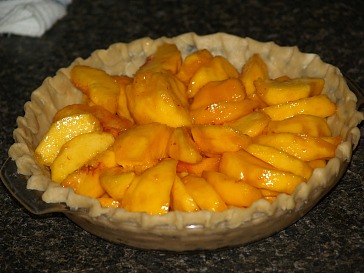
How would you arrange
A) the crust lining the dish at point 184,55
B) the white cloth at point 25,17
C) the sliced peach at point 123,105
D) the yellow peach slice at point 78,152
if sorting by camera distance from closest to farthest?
the crust lining the dish at point 184,55 < the yellow peach slice at point 78,152 < the sliced peach at point 123,105 < the white cloth at point 25,17

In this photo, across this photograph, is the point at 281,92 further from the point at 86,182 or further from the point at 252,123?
the point at 86,182

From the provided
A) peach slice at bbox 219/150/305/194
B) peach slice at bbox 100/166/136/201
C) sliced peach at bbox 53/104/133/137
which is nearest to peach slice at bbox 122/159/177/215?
peach slice at bbox 100/166/136/201

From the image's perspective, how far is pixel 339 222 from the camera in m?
1.65

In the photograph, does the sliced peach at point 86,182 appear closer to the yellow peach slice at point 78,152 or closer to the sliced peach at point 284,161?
the yellow peach slice at point 78,152

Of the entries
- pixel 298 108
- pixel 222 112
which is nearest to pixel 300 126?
pixel 298 108

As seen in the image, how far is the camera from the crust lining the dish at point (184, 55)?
54.4 inches

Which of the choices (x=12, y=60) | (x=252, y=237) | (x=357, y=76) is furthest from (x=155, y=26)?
(x=252, y=237)

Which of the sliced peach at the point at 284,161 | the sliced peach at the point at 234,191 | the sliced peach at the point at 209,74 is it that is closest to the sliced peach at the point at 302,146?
the sliced peach at the point at 284,161

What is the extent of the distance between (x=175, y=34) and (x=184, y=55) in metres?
0.46

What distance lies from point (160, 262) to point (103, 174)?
22 centimetres

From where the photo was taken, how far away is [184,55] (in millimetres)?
2014

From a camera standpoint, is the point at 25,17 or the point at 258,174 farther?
the point at 25,17

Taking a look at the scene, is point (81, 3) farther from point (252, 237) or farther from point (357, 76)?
point (252, 237)

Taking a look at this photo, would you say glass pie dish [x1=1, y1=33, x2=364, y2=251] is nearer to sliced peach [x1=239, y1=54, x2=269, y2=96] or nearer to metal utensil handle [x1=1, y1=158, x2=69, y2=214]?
metal utensil handle [x1=1, y1=158, x2=69, y2=214]
